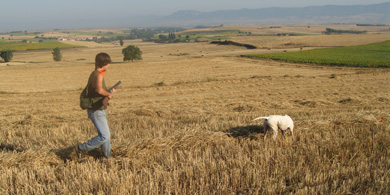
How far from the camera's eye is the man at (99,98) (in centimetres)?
505

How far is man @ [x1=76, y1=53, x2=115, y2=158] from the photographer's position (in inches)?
199

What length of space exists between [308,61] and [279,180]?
3835 centimetres

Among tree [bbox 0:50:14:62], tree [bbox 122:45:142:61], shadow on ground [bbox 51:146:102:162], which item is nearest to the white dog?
shadow on ground [bbox 51:146:102:162]

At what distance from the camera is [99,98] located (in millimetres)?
5184

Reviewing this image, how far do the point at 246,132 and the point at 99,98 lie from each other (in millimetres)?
3294

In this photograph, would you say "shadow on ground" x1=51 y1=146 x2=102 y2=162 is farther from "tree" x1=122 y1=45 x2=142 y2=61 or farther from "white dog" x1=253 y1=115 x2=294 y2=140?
"tree" x1=122 y1=45 x2=142 y2=61

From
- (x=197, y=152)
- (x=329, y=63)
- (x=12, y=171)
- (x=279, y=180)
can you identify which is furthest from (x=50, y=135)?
(x=329, y=63)

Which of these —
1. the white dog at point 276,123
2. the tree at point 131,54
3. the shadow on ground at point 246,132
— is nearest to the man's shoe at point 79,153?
the shadow on ground at point 246,132

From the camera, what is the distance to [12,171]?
4.88 metres

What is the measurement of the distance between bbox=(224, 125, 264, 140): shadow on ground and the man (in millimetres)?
2700

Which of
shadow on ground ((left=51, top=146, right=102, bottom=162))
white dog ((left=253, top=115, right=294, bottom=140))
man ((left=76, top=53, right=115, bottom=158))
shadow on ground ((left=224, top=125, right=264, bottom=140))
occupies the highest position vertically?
man ((left=76, top=53, right=115, bottom=158))

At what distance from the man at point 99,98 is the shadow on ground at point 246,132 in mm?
2700

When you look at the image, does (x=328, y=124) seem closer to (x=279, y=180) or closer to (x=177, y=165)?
(x=279, y=180)

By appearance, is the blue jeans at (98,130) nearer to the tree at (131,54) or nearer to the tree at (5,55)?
the tree at (131,54)
